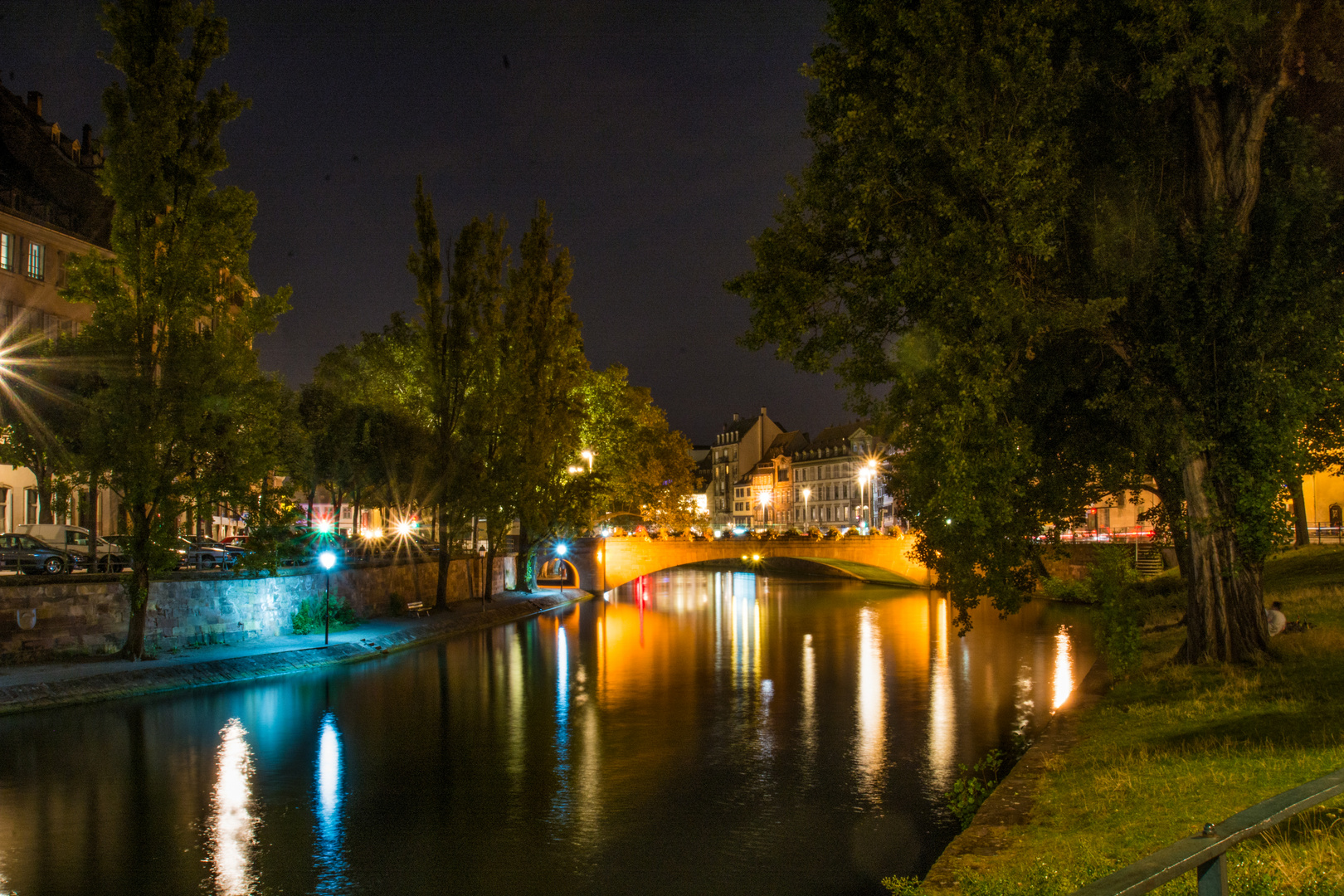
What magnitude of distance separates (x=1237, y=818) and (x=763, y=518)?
478 ft

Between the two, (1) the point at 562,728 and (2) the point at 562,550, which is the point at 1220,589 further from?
(2) the point at 562,550

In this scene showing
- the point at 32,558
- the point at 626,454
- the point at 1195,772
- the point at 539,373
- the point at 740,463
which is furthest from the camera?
the point at 740,463

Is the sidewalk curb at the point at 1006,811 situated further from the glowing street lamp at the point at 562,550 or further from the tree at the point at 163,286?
the glowing street lamp at the point at 562,550

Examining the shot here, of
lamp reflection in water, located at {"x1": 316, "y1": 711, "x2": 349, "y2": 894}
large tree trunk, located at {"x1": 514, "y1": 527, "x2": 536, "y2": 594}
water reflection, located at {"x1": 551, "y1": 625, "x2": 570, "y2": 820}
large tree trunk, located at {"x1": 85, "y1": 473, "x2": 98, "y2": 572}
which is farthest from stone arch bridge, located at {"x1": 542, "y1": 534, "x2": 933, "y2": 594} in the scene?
lamp reflection in water, located at {"x1": 316, "y1": 711, "x2": 349, "y2": 894}

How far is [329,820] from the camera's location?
14.5 metres

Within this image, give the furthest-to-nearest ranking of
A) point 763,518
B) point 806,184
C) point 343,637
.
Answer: point 763,518, point 343,637, point 806,184

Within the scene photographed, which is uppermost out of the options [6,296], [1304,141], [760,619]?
[6,296]

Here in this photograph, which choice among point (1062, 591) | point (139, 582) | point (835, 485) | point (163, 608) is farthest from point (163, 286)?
point (835, 485)

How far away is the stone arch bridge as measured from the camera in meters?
69.2

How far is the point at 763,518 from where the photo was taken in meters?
149

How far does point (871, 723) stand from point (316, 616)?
862 inches

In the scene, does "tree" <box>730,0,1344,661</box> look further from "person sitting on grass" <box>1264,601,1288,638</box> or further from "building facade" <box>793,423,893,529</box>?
"building facade" <box>793,423,893,529</box>

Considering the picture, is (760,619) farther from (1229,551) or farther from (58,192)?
(58,192)

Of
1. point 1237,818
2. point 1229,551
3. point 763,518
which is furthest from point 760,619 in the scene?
point 763,518
